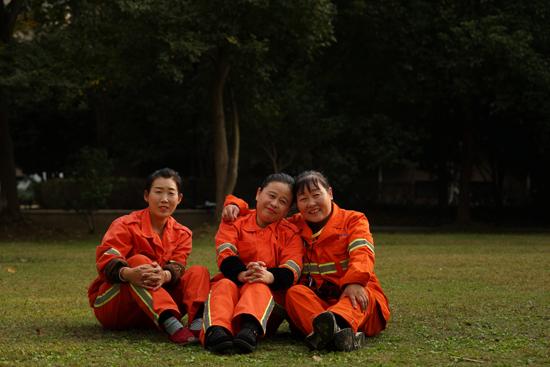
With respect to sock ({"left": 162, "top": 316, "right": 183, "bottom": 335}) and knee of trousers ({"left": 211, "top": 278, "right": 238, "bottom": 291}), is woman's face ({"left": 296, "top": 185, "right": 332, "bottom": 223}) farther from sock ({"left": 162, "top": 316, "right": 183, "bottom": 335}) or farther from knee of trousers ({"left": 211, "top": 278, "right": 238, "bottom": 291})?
sock ({"left": 162, "top": 316, "right": 183, "bottom": 335})

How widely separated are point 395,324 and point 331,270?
97cm

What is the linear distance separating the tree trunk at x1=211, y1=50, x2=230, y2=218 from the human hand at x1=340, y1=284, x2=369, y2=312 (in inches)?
691

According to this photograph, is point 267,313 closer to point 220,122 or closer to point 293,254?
point 293,254

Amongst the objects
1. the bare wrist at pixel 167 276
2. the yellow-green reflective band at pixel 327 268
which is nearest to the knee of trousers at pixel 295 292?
the yellow-green reflective band at pixel 327 268

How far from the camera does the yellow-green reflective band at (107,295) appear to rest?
640 centimetres

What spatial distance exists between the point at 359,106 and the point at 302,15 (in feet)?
23.8

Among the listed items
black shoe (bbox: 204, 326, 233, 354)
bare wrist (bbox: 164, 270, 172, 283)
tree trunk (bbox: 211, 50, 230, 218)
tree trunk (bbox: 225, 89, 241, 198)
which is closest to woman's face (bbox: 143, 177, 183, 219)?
bare wrist (bbox: 164, 270, 172, 283)

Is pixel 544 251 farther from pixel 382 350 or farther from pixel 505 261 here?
pixel 382 350

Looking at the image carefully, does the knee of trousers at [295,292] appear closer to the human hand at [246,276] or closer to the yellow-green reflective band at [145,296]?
the human hand at [246,276]

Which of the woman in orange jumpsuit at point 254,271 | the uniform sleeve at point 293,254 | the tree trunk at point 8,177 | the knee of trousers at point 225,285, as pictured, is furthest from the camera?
the tree trunk at point 8,177

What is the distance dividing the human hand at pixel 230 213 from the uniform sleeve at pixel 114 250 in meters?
0.71

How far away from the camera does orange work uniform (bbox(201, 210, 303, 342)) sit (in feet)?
18.6

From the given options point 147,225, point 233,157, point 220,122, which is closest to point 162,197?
point 147,225

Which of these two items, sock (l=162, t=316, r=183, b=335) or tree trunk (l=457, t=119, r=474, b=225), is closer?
sock (l=162, t=316, r=183, b=335)
